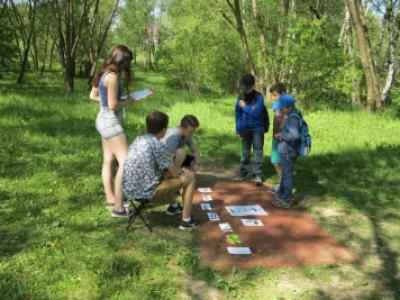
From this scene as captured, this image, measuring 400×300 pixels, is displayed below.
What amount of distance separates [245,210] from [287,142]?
1142mm

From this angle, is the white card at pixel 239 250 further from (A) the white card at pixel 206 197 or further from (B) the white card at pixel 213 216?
(A) the white card at pixel 206 197

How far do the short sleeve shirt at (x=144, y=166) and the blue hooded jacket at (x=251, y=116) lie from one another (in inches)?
93.0

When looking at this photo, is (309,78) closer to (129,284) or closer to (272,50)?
(272,50)

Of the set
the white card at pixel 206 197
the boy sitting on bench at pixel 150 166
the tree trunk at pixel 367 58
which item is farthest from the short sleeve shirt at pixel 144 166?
the tree trunk at pixel 367 58

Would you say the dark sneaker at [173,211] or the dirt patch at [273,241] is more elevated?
the dark sneaker at [173,211]

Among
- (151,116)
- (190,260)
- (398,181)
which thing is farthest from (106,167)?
(398,181)

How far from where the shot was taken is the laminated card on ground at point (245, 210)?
224 inches

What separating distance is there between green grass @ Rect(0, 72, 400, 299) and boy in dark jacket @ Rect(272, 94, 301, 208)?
0.48 metres

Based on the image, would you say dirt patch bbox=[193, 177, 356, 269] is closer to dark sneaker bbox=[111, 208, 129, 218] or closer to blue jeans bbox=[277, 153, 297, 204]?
blue jeans bbox=[277, 153, 297, 204]

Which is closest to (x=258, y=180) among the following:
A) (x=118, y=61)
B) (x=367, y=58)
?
(x=118, y=61)

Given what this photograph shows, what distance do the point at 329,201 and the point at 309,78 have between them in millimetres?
8562

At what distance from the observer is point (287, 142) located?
5.76 metres

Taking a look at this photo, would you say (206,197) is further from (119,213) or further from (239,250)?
(239,250)

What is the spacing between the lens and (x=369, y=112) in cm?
1352
